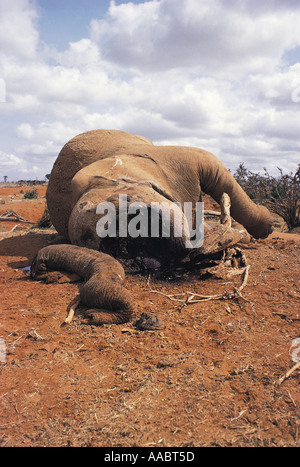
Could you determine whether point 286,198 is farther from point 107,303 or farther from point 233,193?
point 107,303

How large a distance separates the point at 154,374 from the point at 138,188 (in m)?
2.34

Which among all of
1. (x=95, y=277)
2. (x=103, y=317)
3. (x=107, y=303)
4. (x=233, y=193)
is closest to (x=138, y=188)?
(x=95, y=277)

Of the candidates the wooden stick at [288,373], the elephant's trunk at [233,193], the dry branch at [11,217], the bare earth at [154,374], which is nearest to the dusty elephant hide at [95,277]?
the bare earth at [154,374]

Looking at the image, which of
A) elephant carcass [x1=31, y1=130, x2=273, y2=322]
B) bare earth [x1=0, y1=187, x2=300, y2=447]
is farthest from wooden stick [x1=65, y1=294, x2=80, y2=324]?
elephant carcass [x1=31, y1=130, x2=273, y2=322]

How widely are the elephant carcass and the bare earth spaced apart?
0.60 m

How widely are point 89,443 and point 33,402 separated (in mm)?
477

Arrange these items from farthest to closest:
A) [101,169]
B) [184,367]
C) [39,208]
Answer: [39,208] < [101,169] < [184,367]

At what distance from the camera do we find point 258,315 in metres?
3.09

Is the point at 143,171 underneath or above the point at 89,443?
above

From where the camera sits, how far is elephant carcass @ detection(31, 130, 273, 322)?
3873mm

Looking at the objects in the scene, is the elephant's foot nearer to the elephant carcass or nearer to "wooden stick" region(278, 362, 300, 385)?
the elephant carcass
